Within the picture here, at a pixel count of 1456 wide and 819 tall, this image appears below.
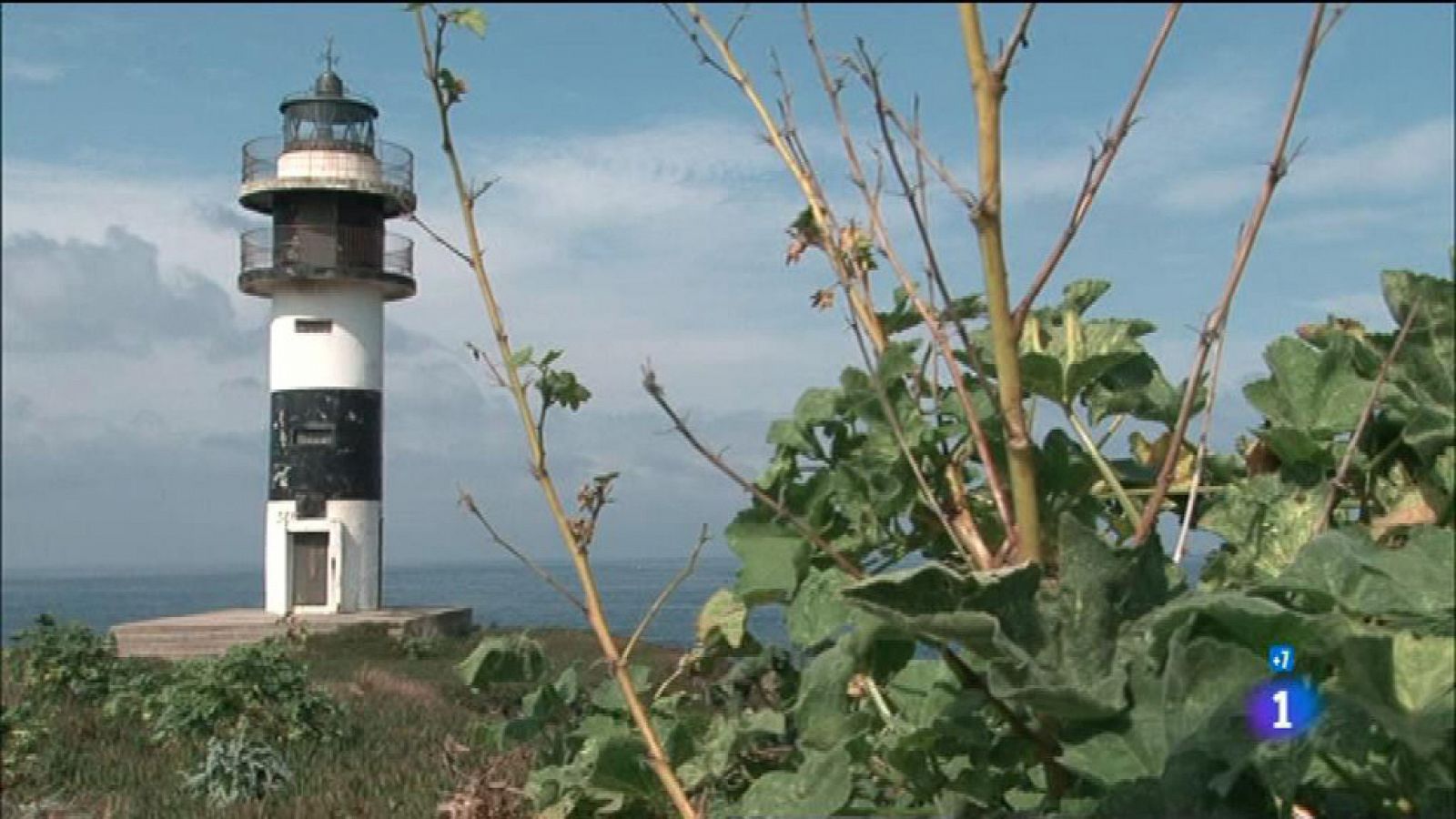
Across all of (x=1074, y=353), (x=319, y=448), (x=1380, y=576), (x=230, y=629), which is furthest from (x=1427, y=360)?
(x=319, y=448)

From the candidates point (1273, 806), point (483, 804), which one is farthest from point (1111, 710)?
point (483, 804)

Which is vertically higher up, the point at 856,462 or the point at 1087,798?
the point at 856,462

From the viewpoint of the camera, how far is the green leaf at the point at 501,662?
207 cm

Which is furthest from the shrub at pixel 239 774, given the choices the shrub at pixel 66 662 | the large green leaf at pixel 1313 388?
the shrub at pixel 66 662

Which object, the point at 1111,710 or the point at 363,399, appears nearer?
the point at 1111,710

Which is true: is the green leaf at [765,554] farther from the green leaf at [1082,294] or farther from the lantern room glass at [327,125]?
the lantern room glass at [327,125]

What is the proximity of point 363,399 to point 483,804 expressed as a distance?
62.5 feet

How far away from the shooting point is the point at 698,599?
219cm

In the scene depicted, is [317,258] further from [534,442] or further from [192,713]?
[534,442]

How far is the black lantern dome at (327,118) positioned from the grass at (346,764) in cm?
1131

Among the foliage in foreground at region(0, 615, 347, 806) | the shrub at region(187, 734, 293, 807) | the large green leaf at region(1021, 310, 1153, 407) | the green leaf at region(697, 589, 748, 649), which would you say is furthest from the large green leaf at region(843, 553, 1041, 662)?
the shrub at region(187, 734, 293, 807)

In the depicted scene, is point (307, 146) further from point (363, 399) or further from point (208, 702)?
point (208, 702)

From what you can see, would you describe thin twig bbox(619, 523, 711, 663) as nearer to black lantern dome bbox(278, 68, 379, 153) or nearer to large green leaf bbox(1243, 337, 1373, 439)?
large green leaf bbox(1243, 337, 1373, 439)

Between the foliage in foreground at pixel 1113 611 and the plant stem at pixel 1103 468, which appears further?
the plant stem at pixel 1103 468
